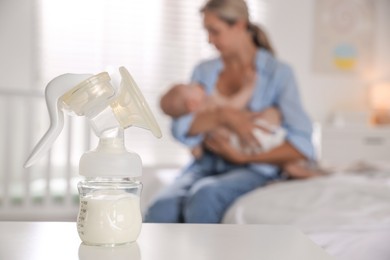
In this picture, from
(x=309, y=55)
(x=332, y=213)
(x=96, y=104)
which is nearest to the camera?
(x=96, y=104)

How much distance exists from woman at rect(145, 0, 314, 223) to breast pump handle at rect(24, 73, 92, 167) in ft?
2.75

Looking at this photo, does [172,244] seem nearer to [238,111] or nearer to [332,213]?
[332,213]

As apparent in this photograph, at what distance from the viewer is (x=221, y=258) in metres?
0.54

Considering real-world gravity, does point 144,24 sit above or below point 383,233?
above

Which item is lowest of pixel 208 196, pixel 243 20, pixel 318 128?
pixel 318 128

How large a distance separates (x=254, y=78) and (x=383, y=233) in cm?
77

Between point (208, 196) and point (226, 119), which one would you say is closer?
point (208, 196)

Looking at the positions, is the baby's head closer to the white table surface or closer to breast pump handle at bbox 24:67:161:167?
the white table surface

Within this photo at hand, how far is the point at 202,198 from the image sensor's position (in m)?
1.21

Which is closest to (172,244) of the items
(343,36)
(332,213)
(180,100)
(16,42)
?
(332,213)

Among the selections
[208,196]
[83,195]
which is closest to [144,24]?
[208,196]

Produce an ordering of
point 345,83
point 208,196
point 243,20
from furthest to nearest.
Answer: point 345,83 < point 243,20 < point 208,196

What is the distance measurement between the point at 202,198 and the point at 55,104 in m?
0.70

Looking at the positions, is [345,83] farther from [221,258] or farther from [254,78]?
[221,258]
